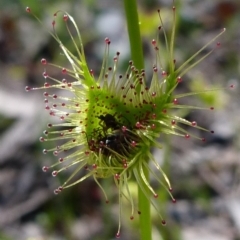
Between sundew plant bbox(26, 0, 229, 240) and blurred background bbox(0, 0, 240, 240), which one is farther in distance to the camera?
blurred background bbox(0, 0, 240, 240)

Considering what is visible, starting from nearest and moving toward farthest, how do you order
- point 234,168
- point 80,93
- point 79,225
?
point 80,93 < point 79,225 < point 234,168

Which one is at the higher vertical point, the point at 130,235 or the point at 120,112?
the point at 120,112

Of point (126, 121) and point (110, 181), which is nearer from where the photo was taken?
point (126, 121)

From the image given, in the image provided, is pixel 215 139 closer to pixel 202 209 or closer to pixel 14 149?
pixel 202 209

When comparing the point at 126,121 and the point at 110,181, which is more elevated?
the point at 126,121

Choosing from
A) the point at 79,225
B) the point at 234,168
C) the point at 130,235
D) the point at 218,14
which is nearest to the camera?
the point at 130,235

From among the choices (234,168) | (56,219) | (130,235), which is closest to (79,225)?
(56,219)

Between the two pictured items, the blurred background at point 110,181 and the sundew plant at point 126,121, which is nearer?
the sundew plant at point 126,121

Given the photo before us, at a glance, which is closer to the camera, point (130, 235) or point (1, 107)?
point (130, 235)
